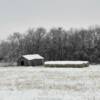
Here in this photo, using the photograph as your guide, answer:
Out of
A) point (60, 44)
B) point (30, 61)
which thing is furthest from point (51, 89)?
point (60, 44)

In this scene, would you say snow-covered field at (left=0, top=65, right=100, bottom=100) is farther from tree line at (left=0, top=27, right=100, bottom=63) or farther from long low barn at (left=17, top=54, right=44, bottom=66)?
tree line at (left=0, top=27, right=100, bottom=63)

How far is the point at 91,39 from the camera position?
232 feet

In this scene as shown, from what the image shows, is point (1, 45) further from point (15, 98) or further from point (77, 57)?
point (15, 98)

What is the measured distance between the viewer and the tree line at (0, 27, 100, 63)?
219 ft

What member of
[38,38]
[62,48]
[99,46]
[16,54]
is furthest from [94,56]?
[16,54]

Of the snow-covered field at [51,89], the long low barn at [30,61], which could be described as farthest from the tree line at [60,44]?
the snow-covered field at [51,89]

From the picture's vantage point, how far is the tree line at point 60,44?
66812mm

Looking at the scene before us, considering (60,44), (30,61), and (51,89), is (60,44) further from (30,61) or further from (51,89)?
(51,89)

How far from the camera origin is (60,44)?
7019 cm

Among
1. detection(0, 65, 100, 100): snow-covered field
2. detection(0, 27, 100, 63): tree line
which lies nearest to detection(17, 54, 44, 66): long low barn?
detection(0, 27, 100, 63): tree line

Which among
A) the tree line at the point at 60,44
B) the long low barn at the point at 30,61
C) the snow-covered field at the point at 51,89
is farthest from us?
the tree line at the point at 60,44

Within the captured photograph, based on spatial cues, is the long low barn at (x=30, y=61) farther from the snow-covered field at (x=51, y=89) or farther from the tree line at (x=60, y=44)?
the snow-covered field at (x=51, y=89)

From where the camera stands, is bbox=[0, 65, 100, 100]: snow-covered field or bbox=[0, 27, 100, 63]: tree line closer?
bbox=[0, 65, 100, 100]: snow-covered field

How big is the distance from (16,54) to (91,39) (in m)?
25.0
